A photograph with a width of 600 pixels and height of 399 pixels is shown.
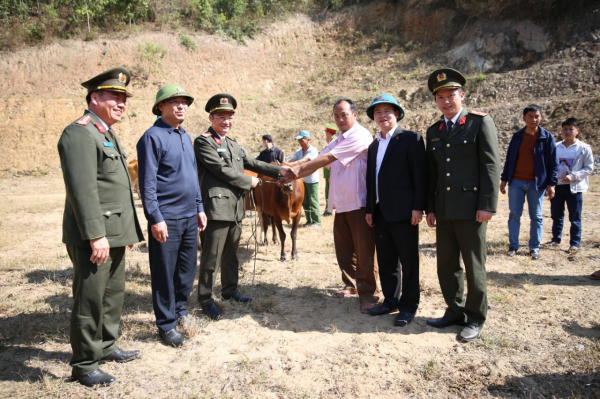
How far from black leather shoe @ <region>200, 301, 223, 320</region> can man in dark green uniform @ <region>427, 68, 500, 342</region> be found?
255cm

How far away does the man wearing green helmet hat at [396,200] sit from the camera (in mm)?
4336

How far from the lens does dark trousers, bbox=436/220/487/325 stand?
13.2 ft

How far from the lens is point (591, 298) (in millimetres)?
4996

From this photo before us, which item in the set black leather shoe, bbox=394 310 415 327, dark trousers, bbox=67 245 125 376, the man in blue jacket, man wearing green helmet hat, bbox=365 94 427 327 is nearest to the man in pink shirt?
man wearing green helmet hat, bbox=365 94 427 327

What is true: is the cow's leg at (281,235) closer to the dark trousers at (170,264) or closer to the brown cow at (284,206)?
the brown cow at (284,206)

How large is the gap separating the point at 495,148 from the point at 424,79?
88.0 feet

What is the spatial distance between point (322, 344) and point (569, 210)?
222 inches

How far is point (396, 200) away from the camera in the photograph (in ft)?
14.3

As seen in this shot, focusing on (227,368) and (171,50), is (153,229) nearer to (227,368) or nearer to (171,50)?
(227,368)

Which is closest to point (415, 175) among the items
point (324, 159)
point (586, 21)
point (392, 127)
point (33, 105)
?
point (392, 127)

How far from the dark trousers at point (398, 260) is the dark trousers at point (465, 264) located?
0.28 m

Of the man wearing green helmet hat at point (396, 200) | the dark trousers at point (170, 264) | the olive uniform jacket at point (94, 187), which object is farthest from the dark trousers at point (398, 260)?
the olive uniform jacket at point (94, 187)

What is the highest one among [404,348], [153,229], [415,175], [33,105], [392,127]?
[33,105]

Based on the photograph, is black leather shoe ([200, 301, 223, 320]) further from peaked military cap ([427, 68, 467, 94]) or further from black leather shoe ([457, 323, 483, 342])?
peaked military cap ([427, 68, 467, 94])
